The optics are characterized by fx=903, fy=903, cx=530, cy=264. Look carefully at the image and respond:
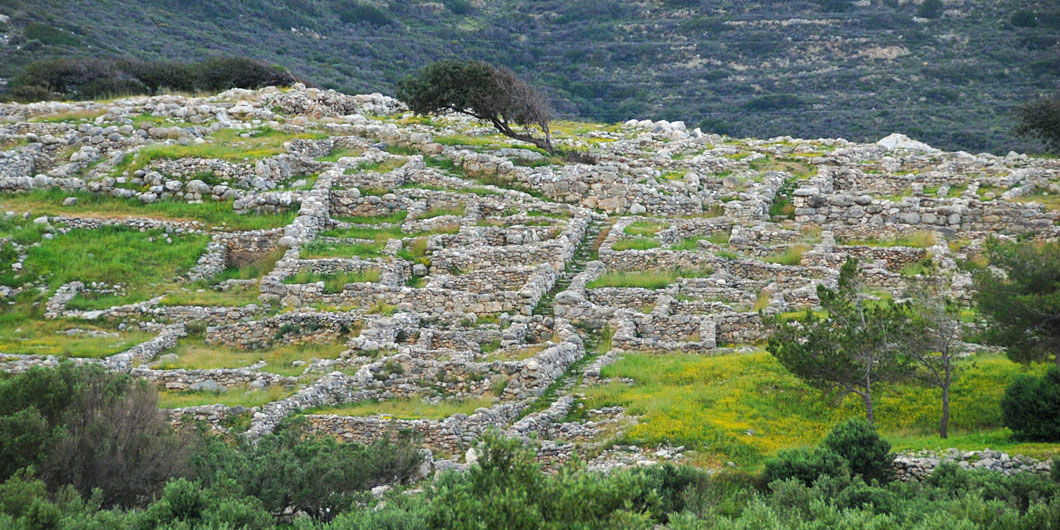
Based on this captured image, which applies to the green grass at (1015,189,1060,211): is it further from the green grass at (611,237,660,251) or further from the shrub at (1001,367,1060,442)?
the shrub at (1001,367,1060,442)

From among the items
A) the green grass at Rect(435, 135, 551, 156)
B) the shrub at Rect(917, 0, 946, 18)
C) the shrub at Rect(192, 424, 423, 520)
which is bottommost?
the shrub at Rect(192, 424, 423, 520)

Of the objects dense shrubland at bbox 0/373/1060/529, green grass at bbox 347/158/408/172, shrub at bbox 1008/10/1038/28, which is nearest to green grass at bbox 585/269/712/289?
dense shrubland at bbox 0/373/1060/529

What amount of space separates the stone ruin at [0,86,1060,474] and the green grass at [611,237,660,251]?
0.23 feet

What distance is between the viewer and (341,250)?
26.7 metres

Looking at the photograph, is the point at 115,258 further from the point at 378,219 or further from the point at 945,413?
the point at 945,413

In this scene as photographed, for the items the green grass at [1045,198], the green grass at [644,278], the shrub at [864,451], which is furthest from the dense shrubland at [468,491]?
the green grass at [1045,198]

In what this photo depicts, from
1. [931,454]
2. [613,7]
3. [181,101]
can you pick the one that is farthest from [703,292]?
[613,7]

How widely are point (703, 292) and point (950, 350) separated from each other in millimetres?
8208

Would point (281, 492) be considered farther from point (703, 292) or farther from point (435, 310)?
point (703, 292)

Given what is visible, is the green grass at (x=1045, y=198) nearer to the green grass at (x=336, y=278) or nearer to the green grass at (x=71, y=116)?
the green grass at (x=336, y=278)

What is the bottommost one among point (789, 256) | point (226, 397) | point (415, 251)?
point (226, 397)

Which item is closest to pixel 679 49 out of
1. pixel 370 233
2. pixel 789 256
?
pixel 789 256

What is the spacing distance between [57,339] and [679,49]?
255 feet

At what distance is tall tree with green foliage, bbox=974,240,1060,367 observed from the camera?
52.4 ft
